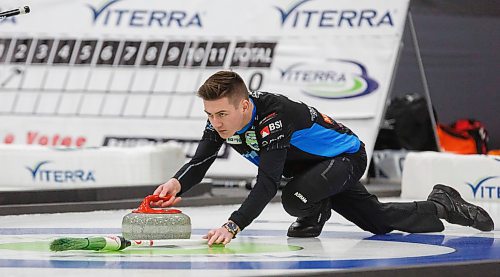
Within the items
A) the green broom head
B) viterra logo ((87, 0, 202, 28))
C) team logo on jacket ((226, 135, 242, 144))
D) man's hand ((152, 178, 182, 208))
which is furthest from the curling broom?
viterra logo ((87, 0, 202, 28))

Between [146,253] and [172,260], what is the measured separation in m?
0.34

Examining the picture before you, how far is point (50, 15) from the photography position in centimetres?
1292

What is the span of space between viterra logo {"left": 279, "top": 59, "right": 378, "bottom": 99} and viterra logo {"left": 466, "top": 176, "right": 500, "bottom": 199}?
2.33 metres

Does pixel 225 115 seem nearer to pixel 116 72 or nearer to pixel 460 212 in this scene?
pixel 460 212

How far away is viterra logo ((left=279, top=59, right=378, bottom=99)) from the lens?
38.0 ft

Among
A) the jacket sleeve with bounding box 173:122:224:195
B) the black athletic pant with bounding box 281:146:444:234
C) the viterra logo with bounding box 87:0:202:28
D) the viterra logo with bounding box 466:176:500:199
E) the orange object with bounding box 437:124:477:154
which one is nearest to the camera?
the jacket sleeve with bounding box 173:122:224:195

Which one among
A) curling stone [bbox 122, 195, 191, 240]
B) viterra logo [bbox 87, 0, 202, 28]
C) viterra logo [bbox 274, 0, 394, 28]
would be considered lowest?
curling stone [bbox 122, 195, 191, 240]

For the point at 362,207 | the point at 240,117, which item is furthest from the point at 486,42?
Result: the point at 240,117

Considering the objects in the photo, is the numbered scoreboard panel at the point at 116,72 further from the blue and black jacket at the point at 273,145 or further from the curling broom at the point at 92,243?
the curling broom at the point at 92,243

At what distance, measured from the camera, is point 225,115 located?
5.39m

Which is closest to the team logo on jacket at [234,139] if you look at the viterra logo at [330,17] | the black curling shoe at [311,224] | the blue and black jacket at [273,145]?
the blue and black jacket at [273,145]

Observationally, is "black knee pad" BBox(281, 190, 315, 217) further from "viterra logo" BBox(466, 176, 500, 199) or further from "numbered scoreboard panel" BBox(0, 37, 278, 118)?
"numbered scoreboard panel" BBox(0, 37, 278, 118)

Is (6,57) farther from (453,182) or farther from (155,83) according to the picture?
(453,182)

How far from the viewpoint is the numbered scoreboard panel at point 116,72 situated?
12.1 m
